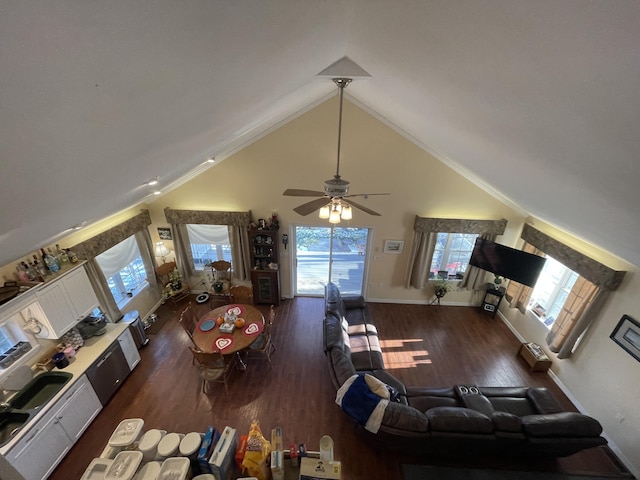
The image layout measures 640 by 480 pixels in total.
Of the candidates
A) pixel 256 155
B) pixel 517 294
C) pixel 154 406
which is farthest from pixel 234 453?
pixel 517 294

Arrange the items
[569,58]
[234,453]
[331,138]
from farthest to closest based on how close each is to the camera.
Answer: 1. [331,138]
2. [234,453]
3. [569,58]

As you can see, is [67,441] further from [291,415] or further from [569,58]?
[569,58]

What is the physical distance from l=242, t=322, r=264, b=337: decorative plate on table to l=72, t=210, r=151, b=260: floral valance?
2.65m

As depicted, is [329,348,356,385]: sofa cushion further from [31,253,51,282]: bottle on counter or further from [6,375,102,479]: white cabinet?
[31,253,51,282]: bottle on counter

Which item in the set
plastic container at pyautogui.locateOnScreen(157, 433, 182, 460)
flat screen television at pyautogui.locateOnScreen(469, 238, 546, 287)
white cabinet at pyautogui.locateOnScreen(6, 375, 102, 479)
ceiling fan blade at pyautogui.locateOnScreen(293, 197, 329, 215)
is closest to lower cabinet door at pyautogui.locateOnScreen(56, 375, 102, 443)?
white cabinet at pyautogui.locateOnScreen(6, 375, 102, 479)

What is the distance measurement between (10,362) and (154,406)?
1.79m

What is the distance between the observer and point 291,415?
164 inches

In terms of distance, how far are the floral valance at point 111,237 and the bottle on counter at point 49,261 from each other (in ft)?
1.25

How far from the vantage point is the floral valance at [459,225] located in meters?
5.76

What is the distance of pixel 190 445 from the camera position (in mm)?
2201

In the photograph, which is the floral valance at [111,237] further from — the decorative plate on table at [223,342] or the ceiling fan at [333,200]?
the ceiling fan at [333,200]

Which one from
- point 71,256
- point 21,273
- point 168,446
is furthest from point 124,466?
point 71,256

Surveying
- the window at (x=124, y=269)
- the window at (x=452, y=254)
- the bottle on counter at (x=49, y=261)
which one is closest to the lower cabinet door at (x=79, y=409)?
the bottle on counter at (x=49, y=261)

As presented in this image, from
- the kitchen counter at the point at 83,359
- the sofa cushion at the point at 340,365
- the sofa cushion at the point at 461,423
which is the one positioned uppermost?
the sofa cushion at the point at 340,365
